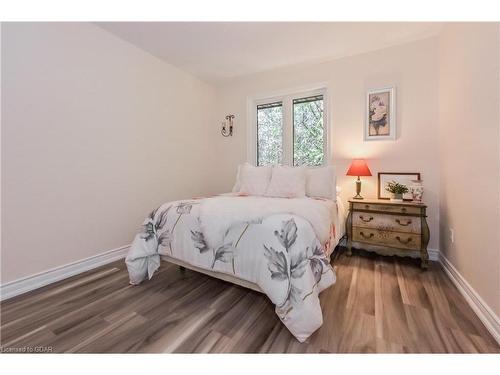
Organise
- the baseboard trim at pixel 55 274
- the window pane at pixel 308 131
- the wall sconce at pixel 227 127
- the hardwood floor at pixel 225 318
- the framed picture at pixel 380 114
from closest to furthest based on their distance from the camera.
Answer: the hardwood floor at pixel 225 318 < the baseboard trim at pixel 55 274 < the framed picture at pixel 380 114 < the window pane at pixel 308 131 < the wall sconce at pixel 227 127

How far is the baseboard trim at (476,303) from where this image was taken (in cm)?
129

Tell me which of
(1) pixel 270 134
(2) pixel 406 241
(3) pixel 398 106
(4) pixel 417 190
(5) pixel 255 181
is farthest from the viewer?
(1) pixel 270 134

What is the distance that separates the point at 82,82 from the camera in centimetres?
218

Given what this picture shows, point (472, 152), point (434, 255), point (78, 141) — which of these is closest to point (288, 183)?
point (472, 152)

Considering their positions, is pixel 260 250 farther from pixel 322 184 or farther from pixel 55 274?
pixel 55 274

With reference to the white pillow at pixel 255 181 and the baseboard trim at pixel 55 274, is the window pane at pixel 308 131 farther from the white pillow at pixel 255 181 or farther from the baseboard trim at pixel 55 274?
the baseboard trim at pixel 55 274

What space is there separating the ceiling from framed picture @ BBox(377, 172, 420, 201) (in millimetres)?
1514

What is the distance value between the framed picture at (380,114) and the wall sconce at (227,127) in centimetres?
202

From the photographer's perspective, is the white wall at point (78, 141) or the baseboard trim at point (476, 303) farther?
the white wall at point (78, 141)

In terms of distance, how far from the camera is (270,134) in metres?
3.60

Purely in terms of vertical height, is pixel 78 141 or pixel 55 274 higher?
pixel 78 141

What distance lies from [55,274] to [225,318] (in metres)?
1.66

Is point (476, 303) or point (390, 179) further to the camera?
point (390, 179)

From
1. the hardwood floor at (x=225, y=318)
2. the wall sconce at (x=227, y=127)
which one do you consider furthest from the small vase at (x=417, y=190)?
the wall sconce at (x=227, y=127)
